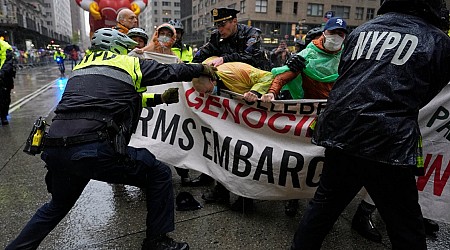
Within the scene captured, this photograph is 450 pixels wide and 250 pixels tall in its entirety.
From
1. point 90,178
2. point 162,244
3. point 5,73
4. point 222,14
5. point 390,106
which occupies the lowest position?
point 162,244

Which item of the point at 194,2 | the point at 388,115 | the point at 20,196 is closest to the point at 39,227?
the point at 20,196

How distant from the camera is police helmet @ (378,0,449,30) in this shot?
1.73 metres

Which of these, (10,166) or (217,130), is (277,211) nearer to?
(217,130)

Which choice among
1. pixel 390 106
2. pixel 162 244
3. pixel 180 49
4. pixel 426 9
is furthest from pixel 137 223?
pixel 180 49

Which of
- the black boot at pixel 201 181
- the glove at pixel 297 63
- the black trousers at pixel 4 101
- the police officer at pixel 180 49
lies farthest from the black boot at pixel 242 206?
the black trousers at pixel 4 101

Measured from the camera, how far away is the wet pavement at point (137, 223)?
2.68 m

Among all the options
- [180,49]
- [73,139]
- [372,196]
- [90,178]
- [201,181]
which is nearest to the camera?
[372,196]

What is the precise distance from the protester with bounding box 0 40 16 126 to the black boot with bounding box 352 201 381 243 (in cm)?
679

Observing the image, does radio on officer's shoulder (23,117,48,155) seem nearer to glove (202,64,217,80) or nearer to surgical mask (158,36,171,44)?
glove (202,64,217,80)

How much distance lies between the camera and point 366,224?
9.29ft

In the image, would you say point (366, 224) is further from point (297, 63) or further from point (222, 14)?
point (222, 14)

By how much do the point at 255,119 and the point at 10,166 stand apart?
3.62 metres

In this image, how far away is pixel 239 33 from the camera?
12.3 feet

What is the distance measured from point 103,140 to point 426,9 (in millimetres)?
2022
